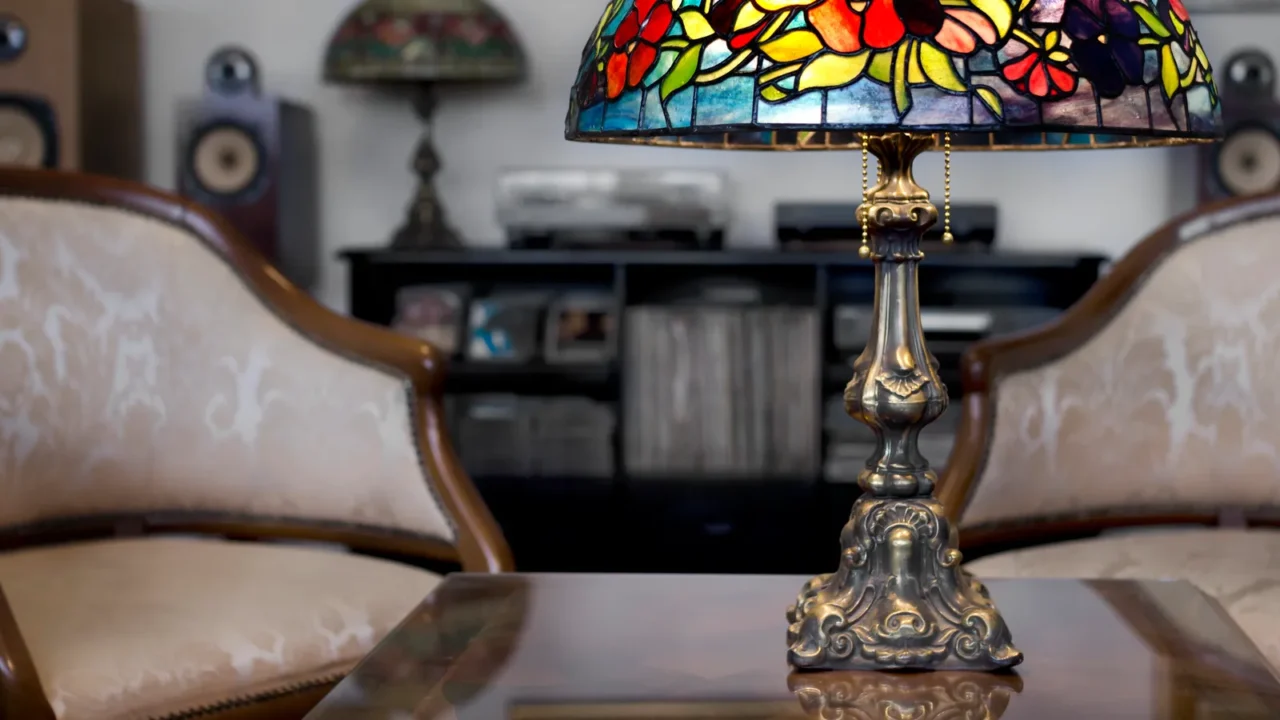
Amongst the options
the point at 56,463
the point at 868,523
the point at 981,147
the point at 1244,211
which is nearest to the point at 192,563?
the point at 56,463

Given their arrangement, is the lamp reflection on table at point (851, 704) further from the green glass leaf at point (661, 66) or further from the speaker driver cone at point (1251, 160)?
the speaker driver cone at point (1251, 160)

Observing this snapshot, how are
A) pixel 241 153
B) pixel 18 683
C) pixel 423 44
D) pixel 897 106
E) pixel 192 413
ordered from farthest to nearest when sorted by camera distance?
pixel 241 153 → pixel 423 44 → pixel 192 413 → pixel 18 683 → pixel 897 106

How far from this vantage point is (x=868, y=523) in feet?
3.15

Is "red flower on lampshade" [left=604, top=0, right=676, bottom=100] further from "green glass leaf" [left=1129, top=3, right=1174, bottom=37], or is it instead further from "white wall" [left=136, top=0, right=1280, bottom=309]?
"white wall" [left=136, top=0, right=1280, bottom=309]

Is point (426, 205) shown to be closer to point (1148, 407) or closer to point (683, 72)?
point (1148, 407)

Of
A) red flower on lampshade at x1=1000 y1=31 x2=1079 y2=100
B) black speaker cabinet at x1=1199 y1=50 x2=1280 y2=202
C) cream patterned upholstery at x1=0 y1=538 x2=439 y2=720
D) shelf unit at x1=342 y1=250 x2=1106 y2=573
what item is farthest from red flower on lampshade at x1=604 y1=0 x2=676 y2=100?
black speaker cabinet at x1=1199 y1=50 x2=1280 y2=202

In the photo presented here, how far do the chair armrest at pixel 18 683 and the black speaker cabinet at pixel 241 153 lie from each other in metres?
1.82

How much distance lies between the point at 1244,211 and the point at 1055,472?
492 millimetres

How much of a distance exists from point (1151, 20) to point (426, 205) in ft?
7.59

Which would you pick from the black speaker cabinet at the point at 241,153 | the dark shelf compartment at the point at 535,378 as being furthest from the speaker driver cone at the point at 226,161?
the dark shelf compartment at the point at 535,378

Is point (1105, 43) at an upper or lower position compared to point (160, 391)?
upper

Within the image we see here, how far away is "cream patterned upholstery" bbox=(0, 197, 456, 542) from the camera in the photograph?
163 centimetres

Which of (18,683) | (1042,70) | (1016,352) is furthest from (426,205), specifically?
(1042,70)

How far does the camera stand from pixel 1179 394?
1.79 m
